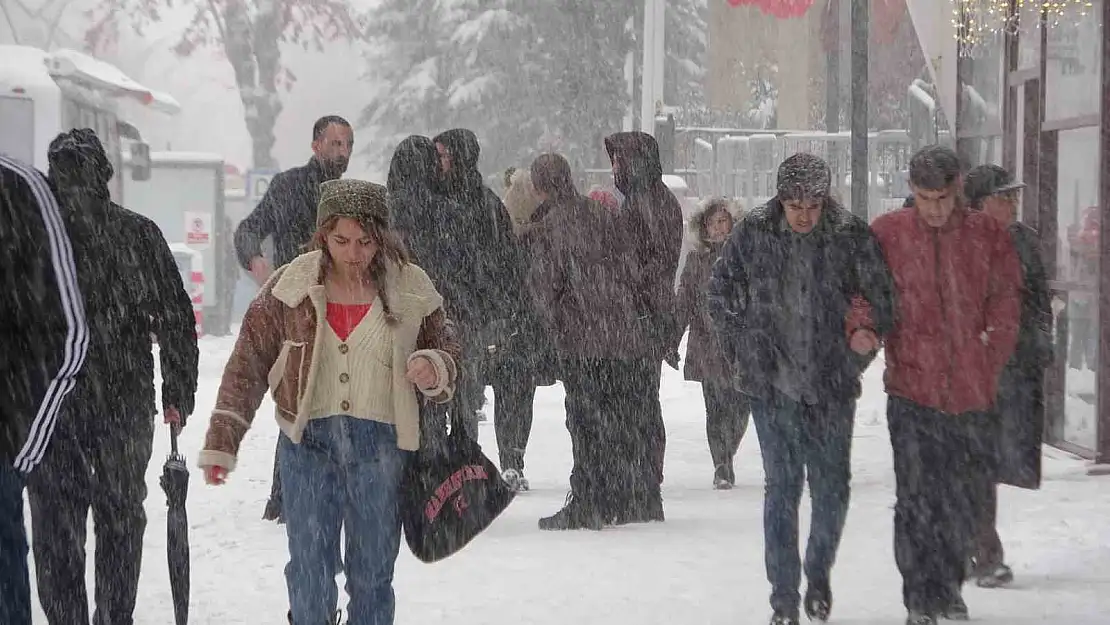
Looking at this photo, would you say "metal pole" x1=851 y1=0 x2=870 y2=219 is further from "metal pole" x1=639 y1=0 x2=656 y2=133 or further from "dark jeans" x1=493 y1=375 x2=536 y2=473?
"metal pole" x1=639 y1=0 x2=656 y2=133

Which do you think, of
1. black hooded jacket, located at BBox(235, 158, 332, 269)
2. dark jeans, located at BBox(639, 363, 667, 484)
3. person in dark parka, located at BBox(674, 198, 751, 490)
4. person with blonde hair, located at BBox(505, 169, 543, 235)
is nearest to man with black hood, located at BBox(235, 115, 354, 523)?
black hooded jacket, located at BBox(235, 158, 332, 269)

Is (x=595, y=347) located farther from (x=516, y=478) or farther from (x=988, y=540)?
(x=988, y=540)

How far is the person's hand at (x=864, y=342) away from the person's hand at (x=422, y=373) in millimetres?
1988

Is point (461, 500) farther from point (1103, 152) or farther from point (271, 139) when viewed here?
point (271, 139)

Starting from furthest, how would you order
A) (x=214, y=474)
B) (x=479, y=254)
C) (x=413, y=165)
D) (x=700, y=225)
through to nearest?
1. (x=700, y=225)
2. (x=479, y=254)
3. (x=413, y=165)
4. (x=214, y=474)

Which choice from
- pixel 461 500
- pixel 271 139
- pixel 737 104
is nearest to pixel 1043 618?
pixel 461 500

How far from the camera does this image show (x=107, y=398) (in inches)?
247

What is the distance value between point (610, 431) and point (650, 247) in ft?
3.27

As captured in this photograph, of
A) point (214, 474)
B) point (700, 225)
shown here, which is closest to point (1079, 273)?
point (700, 225)

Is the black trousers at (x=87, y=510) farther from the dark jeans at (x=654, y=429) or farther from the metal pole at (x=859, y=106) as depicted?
the metal pole at (x=859, y=106)

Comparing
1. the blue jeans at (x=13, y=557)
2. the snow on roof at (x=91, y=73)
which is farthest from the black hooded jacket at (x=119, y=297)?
the snow on roof at (x=91, y=73)

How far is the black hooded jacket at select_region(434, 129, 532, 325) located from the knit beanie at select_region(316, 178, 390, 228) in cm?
400

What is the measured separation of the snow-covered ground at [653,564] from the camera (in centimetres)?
754

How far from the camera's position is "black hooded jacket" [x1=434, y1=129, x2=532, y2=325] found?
966 centimetres
